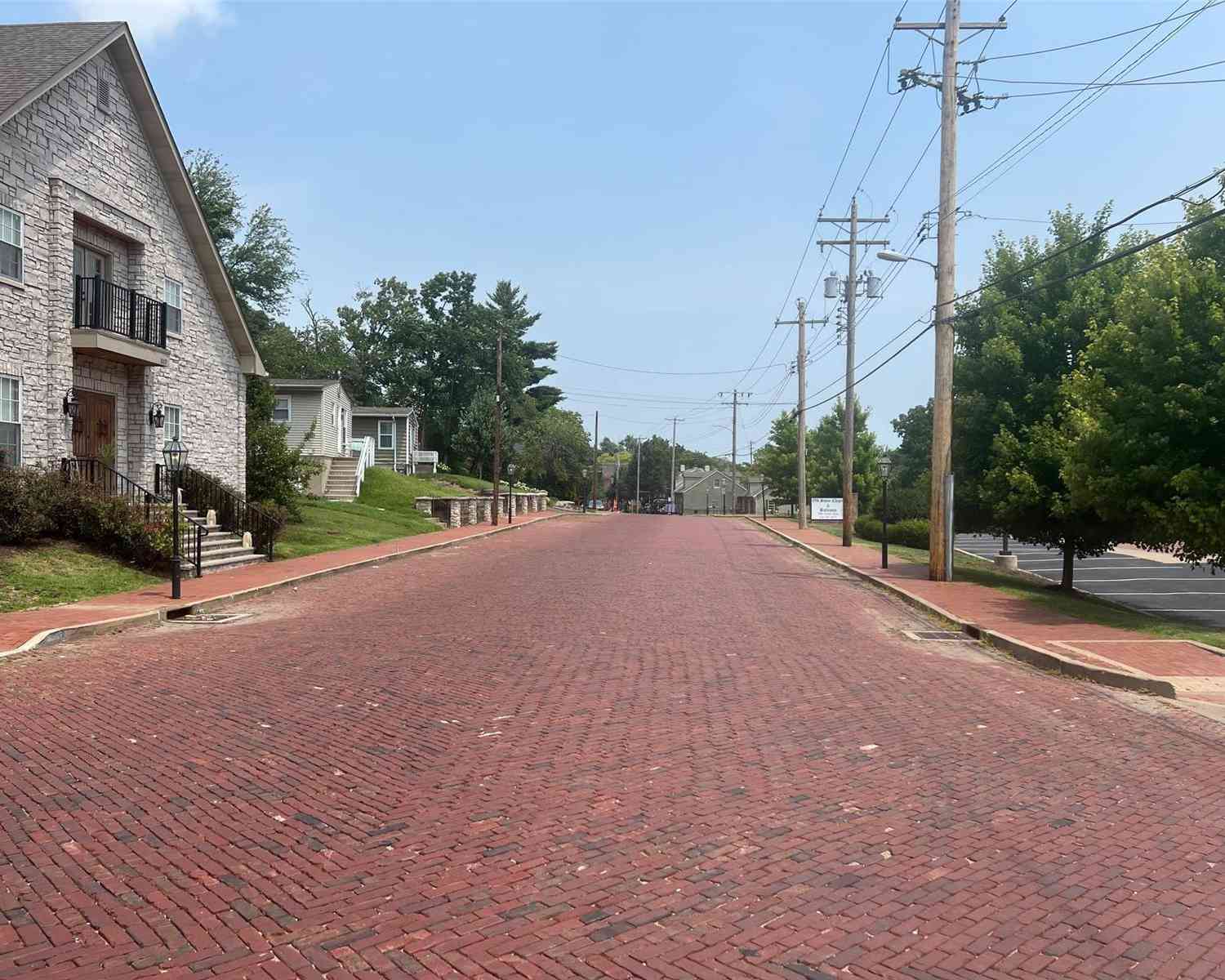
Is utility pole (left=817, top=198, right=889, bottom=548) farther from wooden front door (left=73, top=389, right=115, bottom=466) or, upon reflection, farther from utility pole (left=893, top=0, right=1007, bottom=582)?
wooden front door (left=73, top=389, right=115, bottom=466)

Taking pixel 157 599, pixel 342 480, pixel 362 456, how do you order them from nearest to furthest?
pixel 157 599, pixel 342 480, pixel 362 456

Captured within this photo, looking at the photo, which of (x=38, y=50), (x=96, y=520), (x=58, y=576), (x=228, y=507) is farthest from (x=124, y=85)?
(x=58, y=576)

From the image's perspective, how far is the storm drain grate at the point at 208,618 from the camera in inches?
544

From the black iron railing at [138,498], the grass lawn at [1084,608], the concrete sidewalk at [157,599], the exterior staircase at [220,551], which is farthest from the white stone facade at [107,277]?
the grass lawn at [1084,608]

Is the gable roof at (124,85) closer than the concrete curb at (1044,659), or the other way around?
the concrete curb at (1044,659)

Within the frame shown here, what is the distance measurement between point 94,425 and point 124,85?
24.3 feet

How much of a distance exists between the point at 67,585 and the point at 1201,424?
16921 mm

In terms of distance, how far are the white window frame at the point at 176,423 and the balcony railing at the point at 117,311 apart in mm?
1562

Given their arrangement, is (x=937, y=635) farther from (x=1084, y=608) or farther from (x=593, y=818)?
(x=593, y=818)

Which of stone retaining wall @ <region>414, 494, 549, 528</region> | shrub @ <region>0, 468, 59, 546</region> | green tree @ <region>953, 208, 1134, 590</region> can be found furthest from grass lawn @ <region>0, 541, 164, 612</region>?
stone retaining wall @ <region>414, 494, 549, 528</region>

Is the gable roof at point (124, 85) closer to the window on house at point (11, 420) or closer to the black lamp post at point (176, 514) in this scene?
the window on house at point (11, 420)

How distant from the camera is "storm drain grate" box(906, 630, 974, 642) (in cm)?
1355

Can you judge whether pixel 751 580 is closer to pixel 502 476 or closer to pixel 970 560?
pixel 970 560

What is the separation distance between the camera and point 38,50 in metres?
20.0
